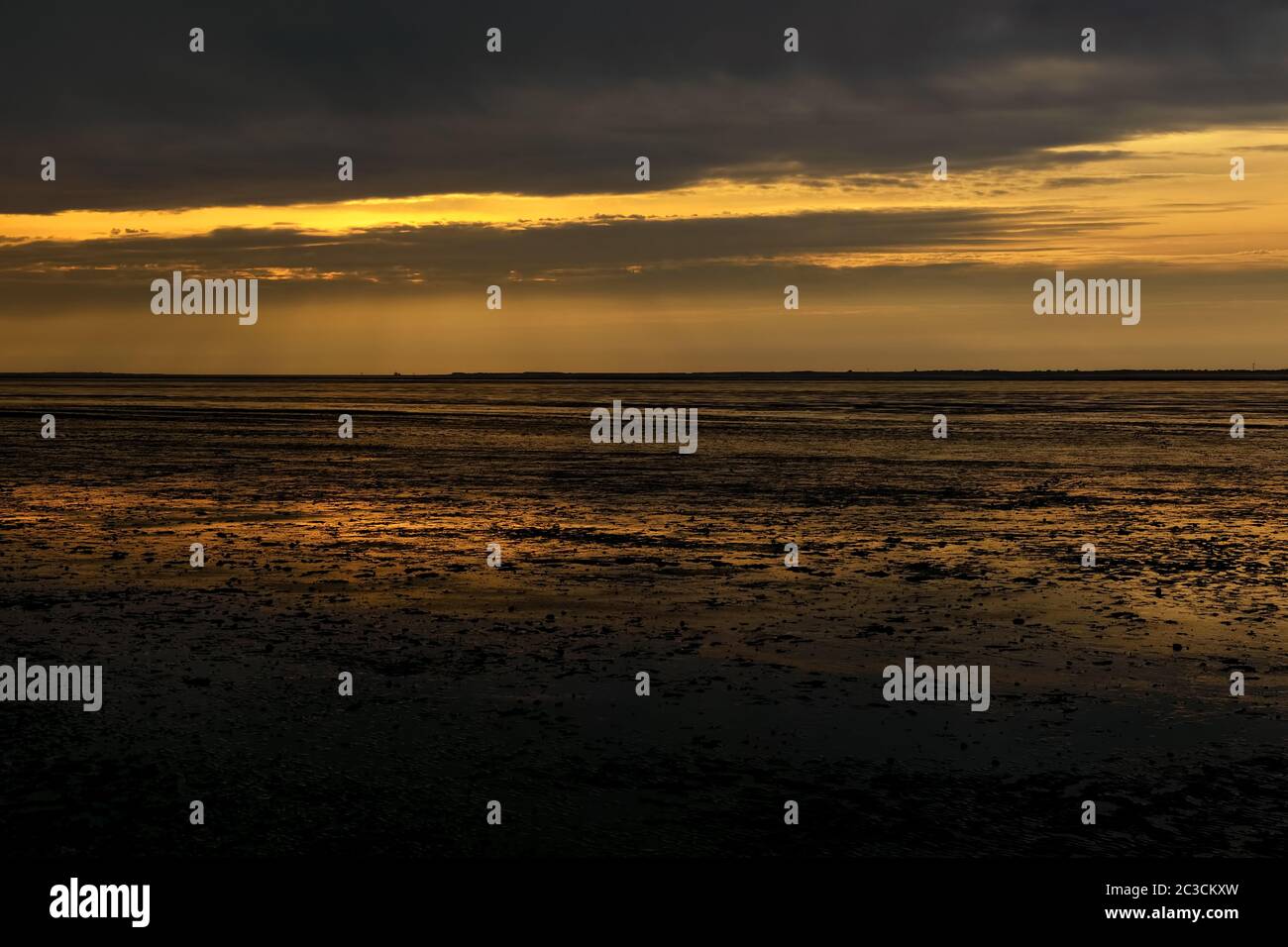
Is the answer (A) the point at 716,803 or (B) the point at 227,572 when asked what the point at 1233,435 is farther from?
(A) the point at 716,803

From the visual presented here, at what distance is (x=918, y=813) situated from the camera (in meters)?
9.72

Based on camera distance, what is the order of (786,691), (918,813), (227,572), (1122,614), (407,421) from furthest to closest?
(407,421) < (227,572) < (1122,614) < (786,691) < (918,813)

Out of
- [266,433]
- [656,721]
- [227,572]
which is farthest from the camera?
[266,433]

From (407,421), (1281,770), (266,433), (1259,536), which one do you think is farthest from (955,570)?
(407,421)

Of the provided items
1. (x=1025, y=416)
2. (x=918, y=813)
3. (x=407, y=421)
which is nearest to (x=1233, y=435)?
(x=1025, y=416)

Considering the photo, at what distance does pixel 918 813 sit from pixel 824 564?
11819 mm

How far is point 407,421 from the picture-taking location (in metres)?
78.6

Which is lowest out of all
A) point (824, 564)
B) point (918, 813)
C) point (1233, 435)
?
point (918, 813)

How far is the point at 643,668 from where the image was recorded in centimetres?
1427

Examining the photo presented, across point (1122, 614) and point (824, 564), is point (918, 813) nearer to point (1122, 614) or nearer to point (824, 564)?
point (1122, 614)

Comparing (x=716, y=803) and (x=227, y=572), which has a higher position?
(x=227, y=572)

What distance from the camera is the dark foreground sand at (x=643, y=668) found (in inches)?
379

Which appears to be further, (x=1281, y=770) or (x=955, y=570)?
(x=955, y=570)

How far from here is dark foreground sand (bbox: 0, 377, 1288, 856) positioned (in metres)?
9.63
